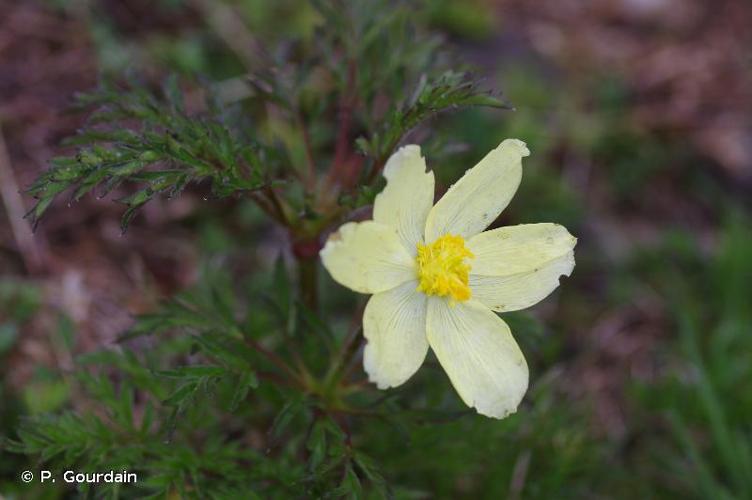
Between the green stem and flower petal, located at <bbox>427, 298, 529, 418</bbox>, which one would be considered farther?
the green stem

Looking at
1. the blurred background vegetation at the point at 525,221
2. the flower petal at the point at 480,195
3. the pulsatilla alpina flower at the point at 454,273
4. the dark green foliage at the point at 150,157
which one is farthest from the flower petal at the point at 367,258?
the blurred background vegetation at the point at 525,221

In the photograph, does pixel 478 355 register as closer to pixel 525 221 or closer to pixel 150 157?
pixel 150 157

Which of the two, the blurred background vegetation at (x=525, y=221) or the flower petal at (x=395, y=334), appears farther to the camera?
the blurred background vegetation at (x=525, y=221)

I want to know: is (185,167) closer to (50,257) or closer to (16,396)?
(16,396)

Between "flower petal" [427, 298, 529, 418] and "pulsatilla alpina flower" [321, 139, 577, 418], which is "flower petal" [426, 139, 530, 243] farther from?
"flower petal" [427, 298, 529, 418]

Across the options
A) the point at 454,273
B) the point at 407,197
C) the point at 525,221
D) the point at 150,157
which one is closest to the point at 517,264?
the point at 454,273

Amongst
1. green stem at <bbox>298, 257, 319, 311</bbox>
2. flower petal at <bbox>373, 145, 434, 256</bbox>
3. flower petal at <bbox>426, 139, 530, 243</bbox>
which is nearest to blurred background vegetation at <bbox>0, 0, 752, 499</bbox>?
green stem at <bbox>298, 257, 319, 311</bbox>

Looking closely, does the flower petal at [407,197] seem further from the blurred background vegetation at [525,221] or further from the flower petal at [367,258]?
the blurred background vegetation at [525,221]
